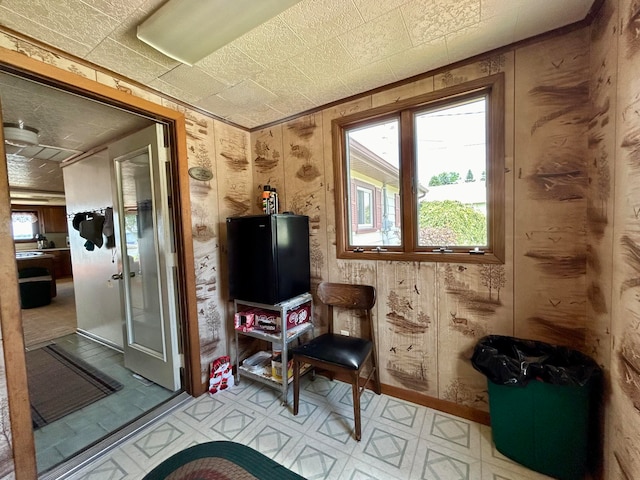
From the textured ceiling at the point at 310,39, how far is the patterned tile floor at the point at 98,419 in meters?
2.38

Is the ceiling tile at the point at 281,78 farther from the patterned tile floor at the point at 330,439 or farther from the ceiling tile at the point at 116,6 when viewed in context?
the patterned tile floor at the point at 330,439

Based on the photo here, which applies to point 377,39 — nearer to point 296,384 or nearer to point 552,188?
point 552,188

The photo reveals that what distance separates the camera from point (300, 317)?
2139 mm

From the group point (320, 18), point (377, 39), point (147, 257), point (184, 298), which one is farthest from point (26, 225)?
point (377, 39)

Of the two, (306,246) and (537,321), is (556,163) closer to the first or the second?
(537,321)

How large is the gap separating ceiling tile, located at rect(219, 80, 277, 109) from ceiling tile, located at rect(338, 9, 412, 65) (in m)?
0.72

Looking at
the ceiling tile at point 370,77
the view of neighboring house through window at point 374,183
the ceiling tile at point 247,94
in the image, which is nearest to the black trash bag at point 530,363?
the view of neighboring house through window at point 374,183

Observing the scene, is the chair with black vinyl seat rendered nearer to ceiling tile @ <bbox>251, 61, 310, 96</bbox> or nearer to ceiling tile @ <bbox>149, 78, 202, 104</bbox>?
ceiling tile @ <bbox>251, 61, 310, 96</bbox>

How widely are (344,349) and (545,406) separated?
1.09 metres

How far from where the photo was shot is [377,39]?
1.39m

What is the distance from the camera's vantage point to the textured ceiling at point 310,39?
3.86 feet

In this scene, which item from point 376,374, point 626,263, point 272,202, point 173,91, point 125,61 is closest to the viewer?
point 626,263

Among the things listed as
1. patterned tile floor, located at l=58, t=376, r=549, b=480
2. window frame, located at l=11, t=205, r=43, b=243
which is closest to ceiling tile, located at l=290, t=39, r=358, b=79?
patterned tile floor, located at l=58, t=376, r=549, b=480

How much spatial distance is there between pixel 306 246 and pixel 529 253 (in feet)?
5.05
